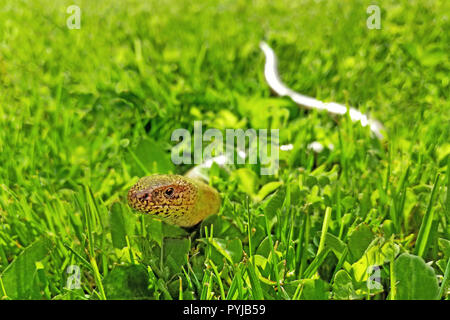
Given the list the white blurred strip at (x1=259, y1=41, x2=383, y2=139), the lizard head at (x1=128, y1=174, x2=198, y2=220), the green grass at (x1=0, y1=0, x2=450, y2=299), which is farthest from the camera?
the white blurred strip at (x1=259, y1=41, x2=383, y2=139)

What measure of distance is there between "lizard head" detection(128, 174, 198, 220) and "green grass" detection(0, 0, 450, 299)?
77mm

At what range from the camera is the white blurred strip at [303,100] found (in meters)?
2.45

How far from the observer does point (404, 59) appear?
323cm

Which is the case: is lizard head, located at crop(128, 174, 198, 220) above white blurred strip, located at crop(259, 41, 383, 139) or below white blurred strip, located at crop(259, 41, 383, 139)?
below

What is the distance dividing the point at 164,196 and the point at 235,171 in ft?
1.41

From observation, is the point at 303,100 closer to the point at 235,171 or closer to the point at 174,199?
the point at 235,171

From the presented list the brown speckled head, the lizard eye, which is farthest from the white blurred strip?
the lizard eye

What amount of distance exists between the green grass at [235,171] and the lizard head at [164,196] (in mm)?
77

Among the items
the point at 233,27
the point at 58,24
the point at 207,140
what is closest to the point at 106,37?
the point at 58,24

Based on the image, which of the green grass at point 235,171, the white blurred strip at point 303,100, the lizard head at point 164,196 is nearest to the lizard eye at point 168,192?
the lizard head at point 164,196

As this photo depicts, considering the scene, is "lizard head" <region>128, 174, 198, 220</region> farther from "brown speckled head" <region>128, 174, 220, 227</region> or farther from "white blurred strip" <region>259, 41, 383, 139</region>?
"white blurred strip" <region>259, 41, 383, 139</region>

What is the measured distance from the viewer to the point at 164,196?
157 centimetres

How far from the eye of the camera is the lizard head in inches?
59.9

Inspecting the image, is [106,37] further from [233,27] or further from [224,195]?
[224,195]
